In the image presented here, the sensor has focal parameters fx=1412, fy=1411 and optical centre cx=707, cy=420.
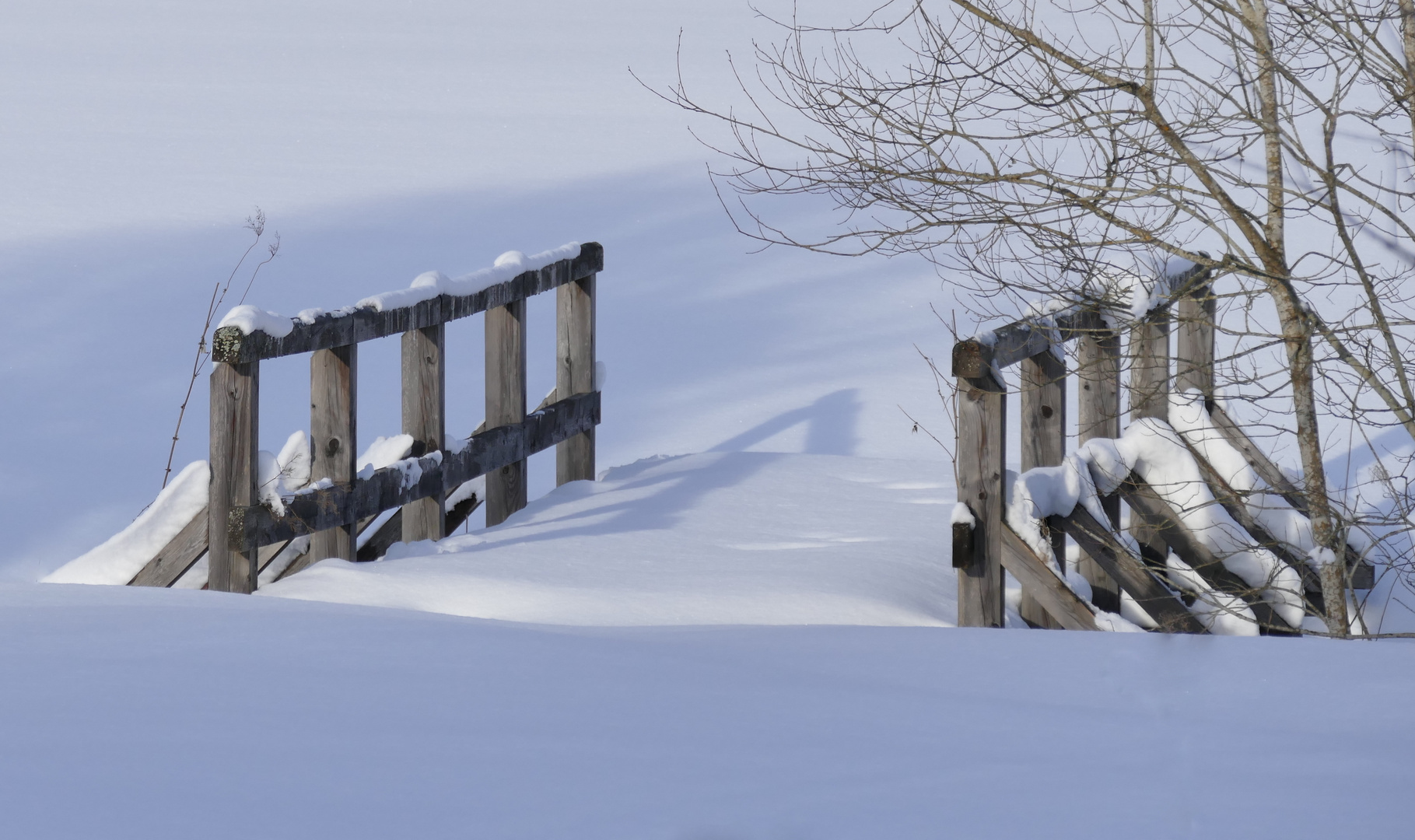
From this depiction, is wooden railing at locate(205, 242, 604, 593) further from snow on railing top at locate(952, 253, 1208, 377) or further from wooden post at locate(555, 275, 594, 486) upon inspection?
snow on railing top at locate(952, 253, 1208, 377)

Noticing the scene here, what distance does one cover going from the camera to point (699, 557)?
20.0 feet

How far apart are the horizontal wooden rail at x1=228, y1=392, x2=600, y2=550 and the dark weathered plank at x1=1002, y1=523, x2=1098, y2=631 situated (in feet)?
8.63

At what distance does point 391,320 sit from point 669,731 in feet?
12.3

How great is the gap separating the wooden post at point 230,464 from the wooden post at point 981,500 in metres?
2.55

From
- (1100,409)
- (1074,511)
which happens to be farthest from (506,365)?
(1074,511)

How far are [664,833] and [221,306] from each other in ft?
45.8

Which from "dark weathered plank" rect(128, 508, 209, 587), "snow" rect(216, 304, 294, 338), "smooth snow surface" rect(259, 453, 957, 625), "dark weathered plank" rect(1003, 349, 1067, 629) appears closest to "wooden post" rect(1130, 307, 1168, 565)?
"dark weathered plank" rect(1003, 349, 1067, 629)

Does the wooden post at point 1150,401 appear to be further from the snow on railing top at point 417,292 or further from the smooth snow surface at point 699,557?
the snow on railing top at point 417,292

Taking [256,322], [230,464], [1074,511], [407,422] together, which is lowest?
[1074,511]

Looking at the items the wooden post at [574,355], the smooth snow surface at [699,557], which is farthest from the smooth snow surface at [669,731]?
the wooden post at [574,355]

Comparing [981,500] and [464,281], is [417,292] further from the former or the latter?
[981,500]

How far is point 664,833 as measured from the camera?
2.16 meters

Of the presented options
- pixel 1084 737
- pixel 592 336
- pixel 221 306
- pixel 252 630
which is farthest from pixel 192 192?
pixel 1084 737

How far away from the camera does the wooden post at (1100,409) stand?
5.80m
